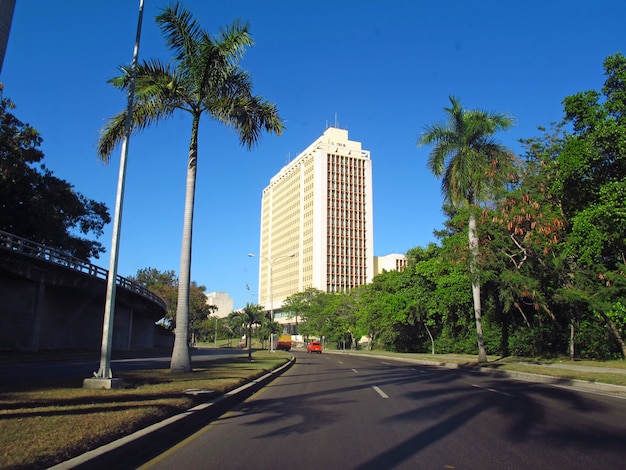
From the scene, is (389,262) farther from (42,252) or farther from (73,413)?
(73,413)

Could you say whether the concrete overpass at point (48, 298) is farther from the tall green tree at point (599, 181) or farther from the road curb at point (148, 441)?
the tall green tree at point (599, 181)

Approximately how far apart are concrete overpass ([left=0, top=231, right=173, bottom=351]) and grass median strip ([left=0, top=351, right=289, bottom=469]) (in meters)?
19.2

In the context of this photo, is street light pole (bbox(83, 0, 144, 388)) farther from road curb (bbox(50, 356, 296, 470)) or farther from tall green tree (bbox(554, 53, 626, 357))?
tall green tree (bbox(554, 53, 626, 357))

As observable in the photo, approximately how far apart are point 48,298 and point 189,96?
21.6 meters

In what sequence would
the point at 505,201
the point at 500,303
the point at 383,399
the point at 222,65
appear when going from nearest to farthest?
1. the point at 383,399
2. the point at 222,65
3. the point at 505,201
4. the point at 500,303

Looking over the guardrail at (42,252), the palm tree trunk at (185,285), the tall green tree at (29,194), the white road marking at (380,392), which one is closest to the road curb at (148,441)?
the white road marking at (380,392)

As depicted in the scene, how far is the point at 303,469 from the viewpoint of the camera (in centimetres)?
534

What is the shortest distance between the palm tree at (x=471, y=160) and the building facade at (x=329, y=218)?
103640 mm

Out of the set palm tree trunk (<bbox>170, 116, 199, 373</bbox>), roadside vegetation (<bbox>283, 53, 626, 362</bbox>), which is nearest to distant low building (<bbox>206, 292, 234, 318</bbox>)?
roadside vegetation (<bbox>283, 53, 626, 362</bbox>)

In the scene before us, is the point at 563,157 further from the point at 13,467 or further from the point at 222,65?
the point at 13,467

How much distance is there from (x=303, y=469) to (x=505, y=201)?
25780 millimetres

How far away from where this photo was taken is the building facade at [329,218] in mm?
137375

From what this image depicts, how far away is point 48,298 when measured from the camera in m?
31.9

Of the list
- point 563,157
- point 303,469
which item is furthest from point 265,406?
point 563,157
